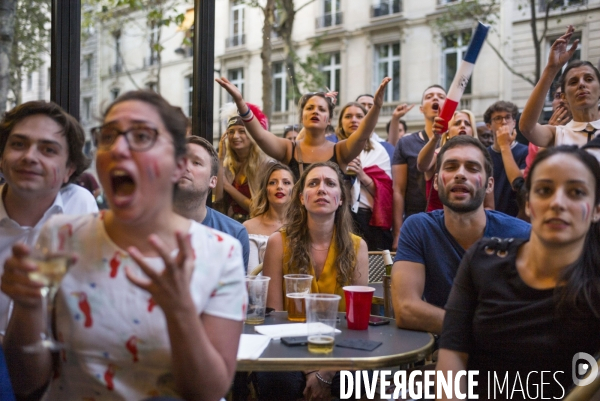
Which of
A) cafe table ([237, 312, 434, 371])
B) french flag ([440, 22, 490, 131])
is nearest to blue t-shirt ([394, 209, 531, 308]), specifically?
cafe table ([237, 312, 434, 371])

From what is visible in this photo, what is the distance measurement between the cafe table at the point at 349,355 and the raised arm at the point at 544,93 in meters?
1.84

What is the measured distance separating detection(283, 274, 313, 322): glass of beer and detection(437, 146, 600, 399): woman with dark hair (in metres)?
0.76

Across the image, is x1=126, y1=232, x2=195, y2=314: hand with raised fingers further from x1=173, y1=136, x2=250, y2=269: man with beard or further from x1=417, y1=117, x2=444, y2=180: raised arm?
x1=417, y1=117, x2=444, y2=180: raised arm

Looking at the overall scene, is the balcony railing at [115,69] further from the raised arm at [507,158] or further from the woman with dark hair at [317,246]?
the woman with dark hair at [317,246]

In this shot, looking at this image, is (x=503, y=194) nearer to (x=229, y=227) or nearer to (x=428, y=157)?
(x=428, y=157)

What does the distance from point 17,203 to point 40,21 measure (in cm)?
635

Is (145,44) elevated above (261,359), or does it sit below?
above

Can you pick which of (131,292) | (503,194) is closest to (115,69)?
(503,194)

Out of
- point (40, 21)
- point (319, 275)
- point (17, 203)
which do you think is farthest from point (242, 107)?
point (40, 21)

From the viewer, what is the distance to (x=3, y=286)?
5.08 ft

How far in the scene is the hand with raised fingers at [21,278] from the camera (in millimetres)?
1480

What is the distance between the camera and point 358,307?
9.02 ft

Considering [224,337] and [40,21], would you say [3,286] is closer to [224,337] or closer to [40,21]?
[224,337]

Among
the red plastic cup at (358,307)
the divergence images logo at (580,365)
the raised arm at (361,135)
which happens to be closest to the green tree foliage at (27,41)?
the raised arm at (361,135)
